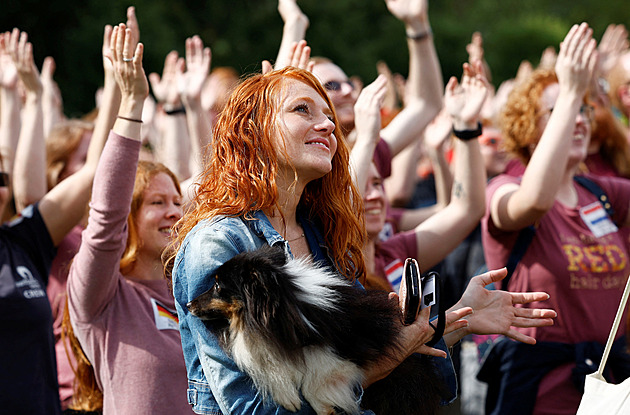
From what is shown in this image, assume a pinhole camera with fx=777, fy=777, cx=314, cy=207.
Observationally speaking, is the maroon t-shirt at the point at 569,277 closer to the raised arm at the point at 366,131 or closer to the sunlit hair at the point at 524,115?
the sunlit hair at the point at 524,115

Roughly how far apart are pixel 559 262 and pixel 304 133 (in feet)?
5.51

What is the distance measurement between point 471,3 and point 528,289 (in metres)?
29.5

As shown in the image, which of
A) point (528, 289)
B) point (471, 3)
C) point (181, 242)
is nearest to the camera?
point (181, 242)

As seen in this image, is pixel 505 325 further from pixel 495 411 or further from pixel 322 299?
pixel 495 411

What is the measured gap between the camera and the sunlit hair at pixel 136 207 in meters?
3.10

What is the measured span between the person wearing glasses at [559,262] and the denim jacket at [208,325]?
164 cm

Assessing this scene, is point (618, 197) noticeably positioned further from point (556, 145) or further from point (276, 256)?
point (276, 256)

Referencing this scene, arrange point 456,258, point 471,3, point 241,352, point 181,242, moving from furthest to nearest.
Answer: point 471,3
point 456,258
point 181,242
point 241,352

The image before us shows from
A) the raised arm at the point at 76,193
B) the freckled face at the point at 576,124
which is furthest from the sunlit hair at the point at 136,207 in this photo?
the freckled face at the point at 576,124

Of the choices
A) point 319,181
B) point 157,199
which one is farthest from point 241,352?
point 157,199

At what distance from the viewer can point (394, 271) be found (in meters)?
3.39

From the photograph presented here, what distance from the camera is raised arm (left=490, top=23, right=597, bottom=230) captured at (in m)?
3.30

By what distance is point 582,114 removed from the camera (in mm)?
3686

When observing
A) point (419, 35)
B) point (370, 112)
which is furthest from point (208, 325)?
point (419, 35)
